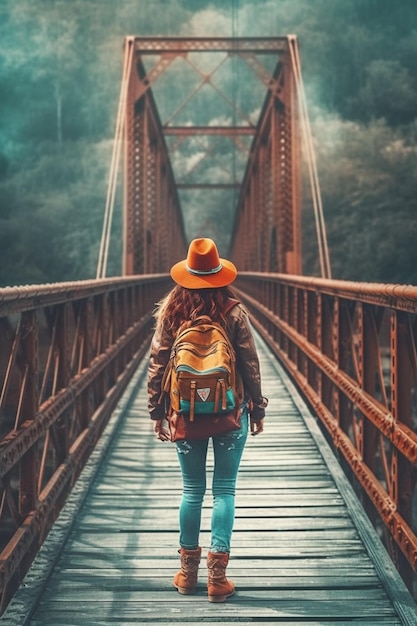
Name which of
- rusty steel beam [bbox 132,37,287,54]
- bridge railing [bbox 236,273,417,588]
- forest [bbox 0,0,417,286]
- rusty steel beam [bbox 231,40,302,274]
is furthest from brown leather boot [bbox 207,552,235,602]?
forest [bbox 0,0,417,286]

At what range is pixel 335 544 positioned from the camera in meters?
3.84

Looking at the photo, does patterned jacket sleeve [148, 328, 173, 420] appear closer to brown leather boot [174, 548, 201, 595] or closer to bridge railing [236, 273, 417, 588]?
brown leather boot [174, 548, 201, 595]

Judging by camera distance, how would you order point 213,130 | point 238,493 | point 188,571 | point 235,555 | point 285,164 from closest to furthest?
point 188,571, point 235,555, point 238,493, point 285,164, point 213,130

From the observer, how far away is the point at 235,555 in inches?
147

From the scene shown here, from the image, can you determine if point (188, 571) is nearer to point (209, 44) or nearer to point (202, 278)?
point (202, 278)

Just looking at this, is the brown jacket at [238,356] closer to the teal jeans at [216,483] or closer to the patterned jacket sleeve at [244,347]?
the patterned jacket sleeve at [244,347]

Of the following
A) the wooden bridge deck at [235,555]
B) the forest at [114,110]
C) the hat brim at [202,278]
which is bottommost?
the wooden bridge deck at [235,555]

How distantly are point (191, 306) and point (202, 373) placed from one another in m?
0.33

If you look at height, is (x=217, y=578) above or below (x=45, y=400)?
below

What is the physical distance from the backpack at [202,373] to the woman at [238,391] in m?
0.11

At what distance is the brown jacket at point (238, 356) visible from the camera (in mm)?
3113

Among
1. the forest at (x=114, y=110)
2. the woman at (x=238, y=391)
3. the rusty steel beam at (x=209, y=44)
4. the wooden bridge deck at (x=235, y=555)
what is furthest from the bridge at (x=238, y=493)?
the forest at (x=114, y=110)

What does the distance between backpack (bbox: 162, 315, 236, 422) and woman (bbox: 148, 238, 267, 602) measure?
113 millimetres

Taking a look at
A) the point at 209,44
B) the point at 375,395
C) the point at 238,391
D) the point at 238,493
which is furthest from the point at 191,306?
the point at 209,44
